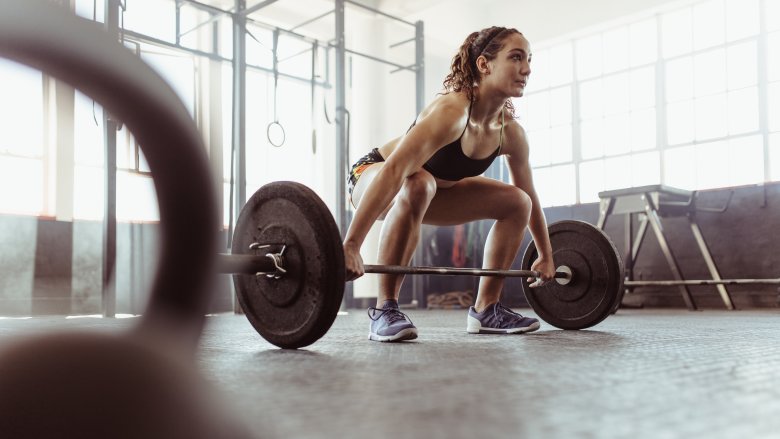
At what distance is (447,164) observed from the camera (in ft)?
6.19

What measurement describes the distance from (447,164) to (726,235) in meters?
4.08

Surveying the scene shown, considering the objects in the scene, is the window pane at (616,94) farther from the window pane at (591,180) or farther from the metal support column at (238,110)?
the metal support column at (238,110)

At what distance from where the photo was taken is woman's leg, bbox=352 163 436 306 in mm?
1780

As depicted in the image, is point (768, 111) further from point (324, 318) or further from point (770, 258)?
point (324, 318)

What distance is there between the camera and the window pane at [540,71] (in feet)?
22.2

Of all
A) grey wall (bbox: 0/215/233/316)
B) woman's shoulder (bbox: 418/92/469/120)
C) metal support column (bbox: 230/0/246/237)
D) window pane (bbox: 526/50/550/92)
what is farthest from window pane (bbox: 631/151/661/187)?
woman's shoulder (bbox: 418/92/469/120)

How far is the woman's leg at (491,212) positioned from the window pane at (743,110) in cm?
417

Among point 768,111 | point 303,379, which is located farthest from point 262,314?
point 768,111

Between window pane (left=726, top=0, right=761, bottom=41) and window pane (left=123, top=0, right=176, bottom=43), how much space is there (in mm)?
4462

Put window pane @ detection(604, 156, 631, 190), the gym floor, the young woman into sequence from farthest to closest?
window pane @ detection(604, 156, 631, 190) < the young woman < the gym floor

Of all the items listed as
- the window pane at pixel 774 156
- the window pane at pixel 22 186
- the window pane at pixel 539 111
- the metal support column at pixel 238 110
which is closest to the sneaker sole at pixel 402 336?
the metal support column at pixel 238 110

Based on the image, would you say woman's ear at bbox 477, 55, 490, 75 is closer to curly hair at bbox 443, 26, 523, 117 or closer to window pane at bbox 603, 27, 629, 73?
curly hair at bbox 443, 26, 523, 117

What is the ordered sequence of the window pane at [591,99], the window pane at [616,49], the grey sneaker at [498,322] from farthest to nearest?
the window pane at [591,99] → the window pane at [616,49] → the grey sneaker at [498,322]

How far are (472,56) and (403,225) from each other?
1.83ft
